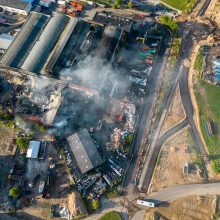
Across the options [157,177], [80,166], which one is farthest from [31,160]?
[157,177]

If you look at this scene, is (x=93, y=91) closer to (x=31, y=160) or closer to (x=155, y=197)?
(x=31, y=160)

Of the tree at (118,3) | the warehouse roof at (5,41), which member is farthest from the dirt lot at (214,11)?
the warehouse roof at (5,41)

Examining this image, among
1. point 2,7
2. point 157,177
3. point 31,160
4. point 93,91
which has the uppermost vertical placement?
point 2,7

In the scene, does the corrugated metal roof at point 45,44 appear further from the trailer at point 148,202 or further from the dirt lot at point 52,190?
the trailer at point 148,202

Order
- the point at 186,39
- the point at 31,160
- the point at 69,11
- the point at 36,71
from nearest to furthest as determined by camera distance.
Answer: the point at 31,160 → the point at 36,71 → the point at 186,39 → the point at 69,11

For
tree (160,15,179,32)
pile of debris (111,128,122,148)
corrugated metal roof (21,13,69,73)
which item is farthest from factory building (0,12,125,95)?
tree (160,15,179,32)
